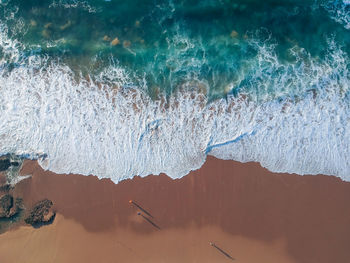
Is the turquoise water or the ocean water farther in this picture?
the turquoise water

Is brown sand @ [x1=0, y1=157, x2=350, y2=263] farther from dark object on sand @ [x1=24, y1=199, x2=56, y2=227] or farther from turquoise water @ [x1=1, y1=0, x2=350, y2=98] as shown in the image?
turquoise water @ [x1=1, y1=0, x2=350, y2=98]

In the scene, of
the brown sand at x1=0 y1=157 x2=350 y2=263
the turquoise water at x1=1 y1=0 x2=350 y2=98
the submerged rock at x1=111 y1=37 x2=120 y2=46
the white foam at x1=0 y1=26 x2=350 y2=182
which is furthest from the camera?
the submerged rock at x1=111 y1=37 x2=120 y2=46

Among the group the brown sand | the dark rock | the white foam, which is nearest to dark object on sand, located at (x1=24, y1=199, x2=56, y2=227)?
the brown sand

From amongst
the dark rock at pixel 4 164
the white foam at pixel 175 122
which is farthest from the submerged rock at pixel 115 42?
the dark rock at pixel 4 164

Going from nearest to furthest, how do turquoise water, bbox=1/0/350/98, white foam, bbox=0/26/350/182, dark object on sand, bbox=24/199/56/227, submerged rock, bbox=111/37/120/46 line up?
dark object on sand, bbox=24/199/56/227
white foam, bbox=0/26/350/182
turquoise water, bbox=1/0/350/98
submerged rock, bbox=111/37/120/46

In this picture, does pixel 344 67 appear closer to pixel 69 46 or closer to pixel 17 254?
pixel 69 46

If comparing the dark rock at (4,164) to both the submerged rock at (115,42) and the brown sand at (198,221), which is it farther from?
the submerged rock at (115,42)

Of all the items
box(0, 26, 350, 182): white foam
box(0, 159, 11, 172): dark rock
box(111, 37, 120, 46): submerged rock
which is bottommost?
box(0, 159, 11, 172): dark rock
